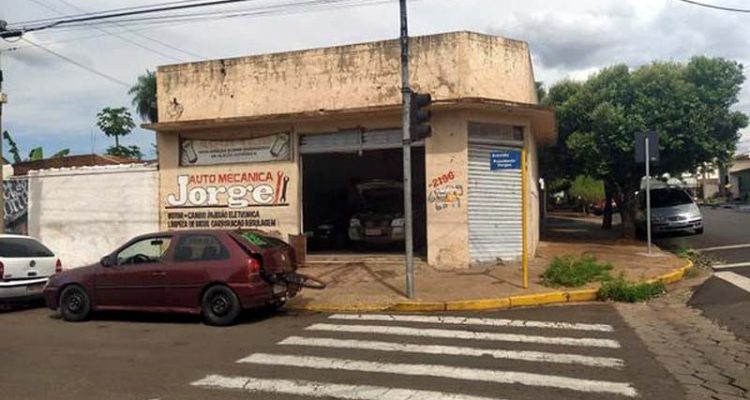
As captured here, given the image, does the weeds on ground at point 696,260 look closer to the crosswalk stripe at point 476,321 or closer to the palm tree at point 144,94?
the crosswalk stripe at point 476,321

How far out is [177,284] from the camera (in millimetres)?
10633

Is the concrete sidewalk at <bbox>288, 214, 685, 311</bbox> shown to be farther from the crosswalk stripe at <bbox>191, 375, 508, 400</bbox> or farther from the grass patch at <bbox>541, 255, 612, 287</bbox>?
the crosswalk stripe at <bbox>191, 375, 508, 400</bbox>

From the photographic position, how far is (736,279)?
44.0 feet

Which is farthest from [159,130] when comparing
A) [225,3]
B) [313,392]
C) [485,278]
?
[313,392]

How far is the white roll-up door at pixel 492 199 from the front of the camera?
15398 millimetres

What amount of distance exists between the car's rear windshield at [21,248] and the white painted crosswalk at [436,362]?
6.14 m

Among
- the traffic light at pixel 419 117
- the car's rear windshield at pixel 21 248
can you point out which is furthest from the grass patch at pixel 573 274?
the car's rear windshield at pixel 21 248

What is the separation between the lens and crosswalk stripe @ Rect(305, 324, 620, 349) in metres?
8.48

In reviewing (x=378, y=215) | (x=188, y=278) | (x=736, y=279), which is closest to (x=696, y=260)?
(x=736, y=279)

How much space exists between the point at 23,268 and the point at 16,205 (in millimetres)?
8346

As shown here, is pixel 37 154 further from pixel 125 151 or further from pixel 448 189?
pixel 448 189

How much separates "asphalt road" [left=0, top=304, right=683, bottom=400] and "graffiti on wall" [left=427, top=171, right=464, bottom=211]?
4.65m

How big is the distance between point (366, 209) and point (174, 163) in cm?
523

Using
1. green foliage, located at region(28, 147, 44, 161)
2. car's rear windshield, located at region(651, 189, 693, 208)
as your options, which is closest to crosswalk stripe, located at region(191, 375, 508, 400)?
car's rear windshield, located at region(651, 189, 693, 208)
